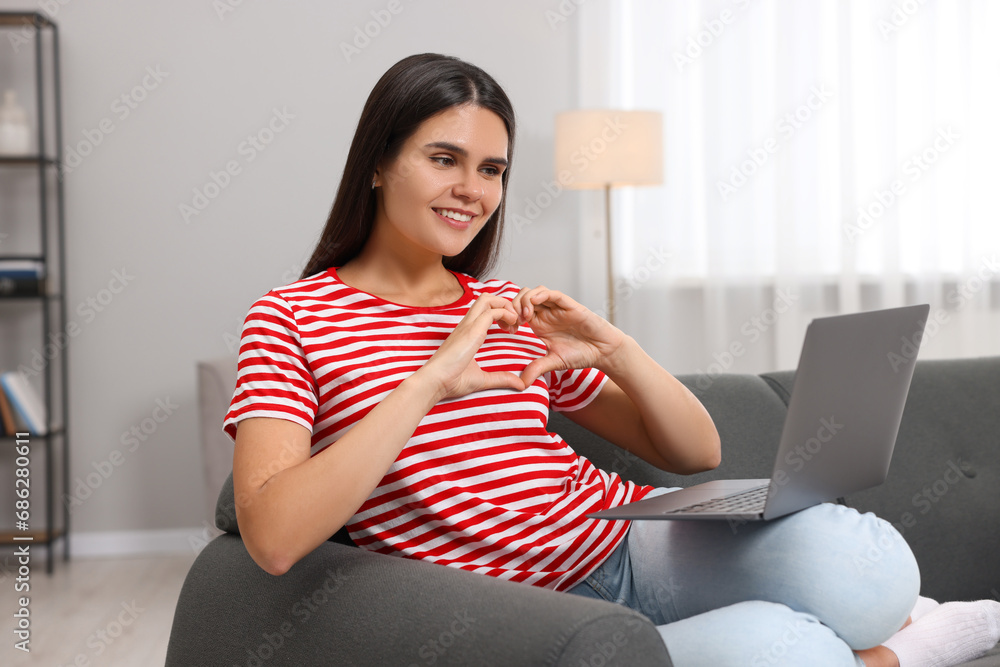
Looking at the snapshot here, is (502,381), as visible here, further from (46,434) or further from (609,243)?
(46,434)

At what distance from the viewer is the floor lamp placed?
9.82ft

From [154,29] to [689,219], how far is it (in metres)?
2.06

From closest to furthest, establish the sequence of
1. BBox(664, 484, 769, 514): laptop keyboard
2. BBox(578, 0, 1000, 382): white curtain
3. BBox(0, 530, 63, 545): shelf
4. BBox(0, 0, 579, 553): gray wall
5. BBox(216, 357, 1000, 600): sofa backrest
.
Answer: BBox(664, 484, 769, 514): laptop keyboard
BBox(216, 357, 1000, 600): sofa backrest
BBox(0, 530, 63, 545): shelf
BBox(0, 0, 579, 553): gray wall
BBox(578, 0, 1000, 382): white curtain

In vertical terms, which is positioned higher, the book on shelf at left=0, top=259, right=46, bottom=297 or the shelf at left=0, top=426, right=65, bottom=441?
the book on shelf at left=0, top=259, right=46, bottom=297

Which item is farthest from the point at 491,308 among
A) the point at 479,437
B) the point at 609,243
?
the point at 609,243

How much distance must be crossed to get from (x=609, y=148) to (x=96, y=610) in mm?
2138

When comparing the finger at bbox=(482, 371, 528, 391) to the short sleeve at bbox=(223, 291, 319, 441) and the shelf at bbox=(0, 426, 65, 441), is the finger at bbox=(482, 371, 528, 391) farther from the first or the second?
the shelf at bbox=(0, 426, 65, 441)

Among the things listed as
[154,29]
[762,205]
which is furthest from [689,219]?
[154,29]

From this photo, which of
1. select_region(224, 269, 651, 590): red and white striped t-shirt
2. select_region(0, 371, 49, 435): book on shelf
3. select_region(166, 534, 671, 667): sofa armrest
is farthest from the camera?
select_region(0, 371, 49, 435): book on shelf

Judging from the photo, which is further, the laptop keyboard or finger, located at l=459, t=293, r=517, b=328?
finger, located at l=459, t=293, r=517, b=328

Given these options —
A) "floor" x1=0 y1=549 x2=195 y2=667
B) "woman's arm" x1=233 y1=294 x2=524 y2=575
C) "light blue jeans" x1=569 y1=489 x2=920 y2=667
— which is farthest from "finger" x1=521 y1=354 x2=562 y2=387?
"floor" x1=0 y1=549 x2=195 y2=667

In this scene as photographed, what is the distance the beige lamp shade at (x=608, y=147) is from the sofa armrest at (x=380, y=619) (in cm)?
216

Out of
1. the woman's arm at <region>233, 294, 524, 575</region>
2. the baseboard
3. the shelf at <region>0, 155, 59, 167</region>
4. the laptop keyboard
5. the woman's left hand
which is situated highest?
the shelf at <region>0, 155, 59, 167</region>

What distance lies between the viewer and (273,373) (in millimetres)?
1047
